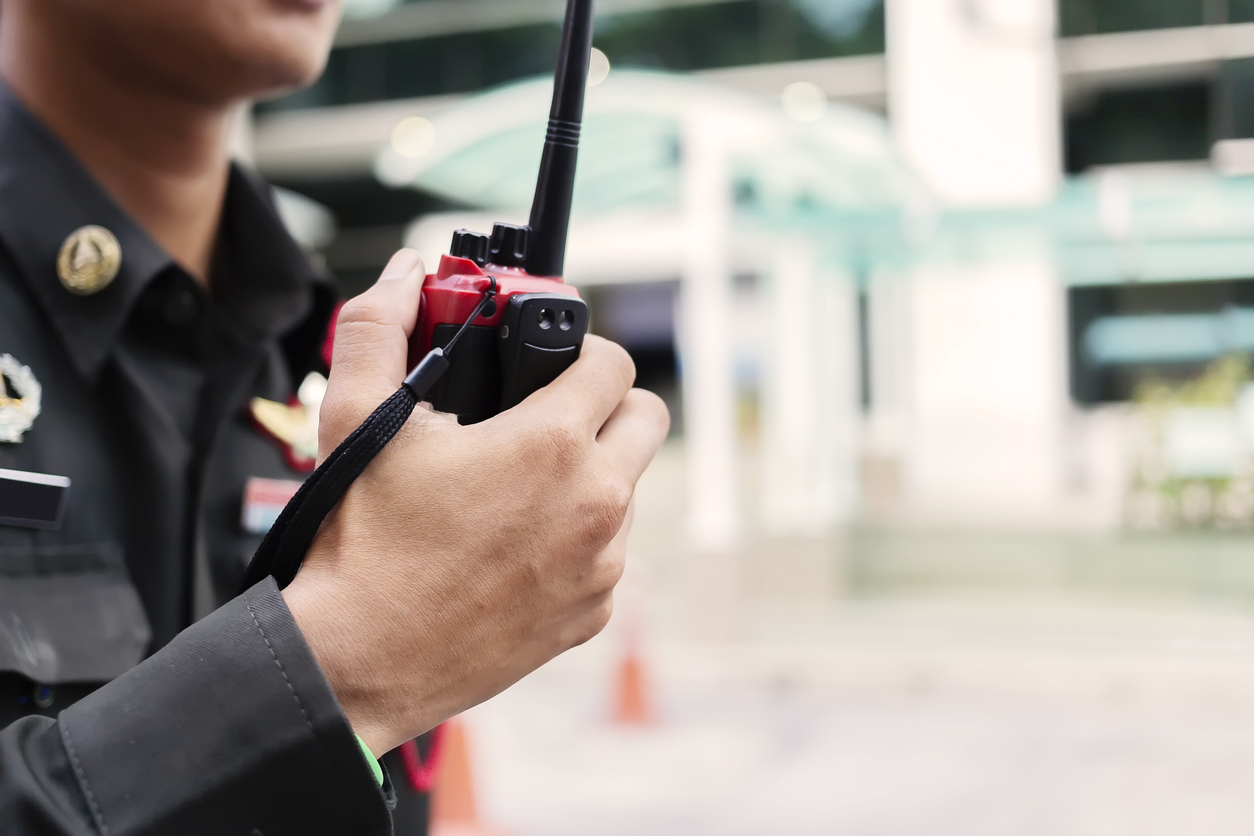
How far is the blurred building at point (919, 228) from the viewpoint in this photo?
693 centimetres

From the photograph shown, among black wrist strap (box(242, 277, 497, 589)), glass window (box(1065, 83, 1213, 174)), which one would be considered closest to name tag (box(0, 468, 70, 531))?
black wrist strap (box(242, 277, 497, 589))

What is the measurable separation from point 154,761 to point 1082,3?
39.1ft

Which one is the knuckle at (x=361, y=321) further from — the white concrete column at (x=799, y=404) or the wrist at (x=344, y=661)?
the white concrete column at (x=799, y=404)

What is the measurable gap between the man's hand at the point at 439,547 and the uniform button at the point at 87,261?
0.51 metres

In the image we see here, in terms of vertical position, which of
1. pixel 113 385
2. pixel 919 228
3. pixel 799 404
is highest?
pixel 919 228

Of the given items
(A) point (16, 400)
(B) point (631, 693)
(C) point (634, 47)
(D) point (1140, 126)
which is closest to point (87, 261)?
(A) point (16, 400)

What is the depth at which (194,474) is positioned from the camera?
1.09 meters

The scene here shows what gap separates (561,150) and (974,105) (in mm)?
11250

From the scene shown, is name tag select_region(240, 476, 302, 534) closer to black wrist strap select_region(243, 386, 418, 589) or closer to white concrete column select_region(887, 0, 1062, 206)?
black wrist strap select_region(243, 386, 418, 589)

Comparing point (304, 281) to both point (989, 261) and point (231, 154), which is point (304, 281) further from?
point (989, 261)

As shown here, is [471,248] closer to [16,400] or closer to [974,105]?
[16,400]

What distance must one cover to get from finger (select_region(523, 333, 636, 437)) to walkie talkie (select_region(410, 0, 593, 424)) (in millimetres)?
14

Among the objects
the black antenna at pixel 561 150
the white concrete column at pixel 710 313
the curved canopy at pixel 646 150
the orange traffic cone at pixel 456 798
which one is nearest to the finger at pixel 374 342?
the black antenna at pixel 561 150

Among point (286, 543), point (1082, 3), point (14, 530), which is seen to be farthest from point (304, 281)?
point (1082, 3)
